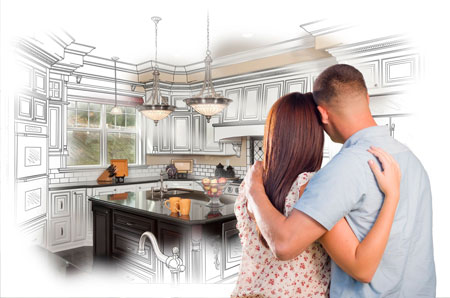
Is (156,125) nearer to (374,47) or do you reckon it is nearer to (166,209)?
(166,209)

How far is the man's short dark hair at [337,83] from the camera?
2.91 ft

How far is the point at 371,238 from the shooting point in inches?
30.0

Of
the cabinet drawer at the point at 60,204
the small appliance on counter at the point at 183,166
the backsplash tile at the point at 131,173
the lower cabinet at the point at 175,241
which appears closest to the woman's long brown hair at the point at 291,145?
the lower cabinet at the point at 175,241

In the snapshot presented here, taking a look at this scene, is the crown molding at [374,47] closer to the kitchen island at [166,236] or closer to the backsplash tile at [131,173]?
the kitchen island at [166,236]

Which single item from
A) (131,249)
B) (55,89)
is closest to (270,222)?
(131,249)

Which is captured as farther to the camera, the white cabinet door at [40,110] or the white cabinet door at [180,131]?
the white cabinet door at [180,131]

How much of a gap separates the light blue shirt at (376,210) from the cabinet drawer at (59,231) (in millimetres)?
4557

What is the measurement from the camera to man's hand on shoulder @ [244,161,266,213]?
915 millimetres

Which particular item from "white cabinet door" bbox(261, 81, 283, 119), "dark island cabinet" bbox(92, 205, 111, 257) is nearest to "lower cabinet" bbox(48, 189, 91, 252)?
"dark island cabinet" bbox(92, 205, 111, 257)

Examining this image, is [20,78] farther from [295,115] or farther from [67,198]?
[295,115]

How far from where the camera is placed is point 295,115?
915 mm

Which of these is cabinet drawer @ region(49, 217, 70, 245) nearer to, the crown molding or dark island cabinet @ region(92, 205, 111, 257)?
dark island cabinet @ region(92, 205, 111, 257)

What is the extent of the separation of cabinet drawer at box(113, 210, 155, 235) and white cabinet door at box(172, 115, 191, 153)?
2849mm

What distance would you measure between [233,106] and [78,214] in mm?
2896
